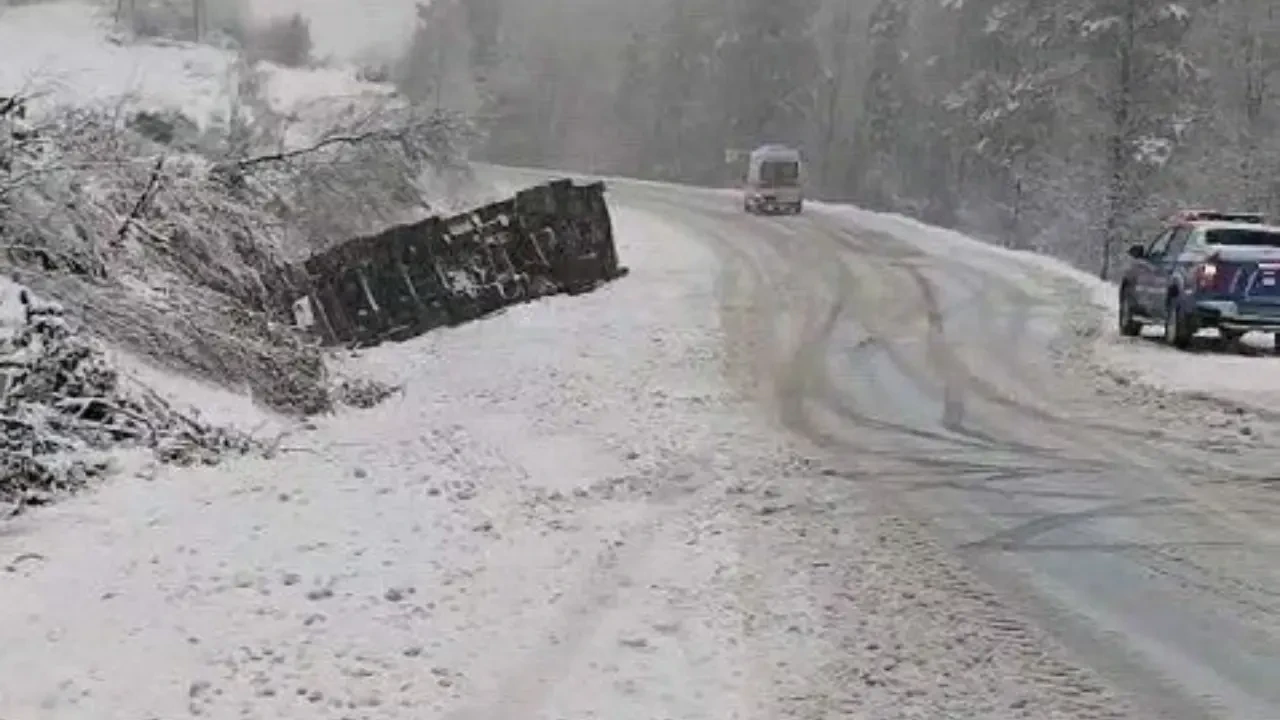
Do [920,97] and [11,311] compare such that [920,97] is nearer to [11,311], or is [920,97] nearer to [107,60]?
[107,60]

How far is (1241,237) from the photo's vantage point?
70.7 ft

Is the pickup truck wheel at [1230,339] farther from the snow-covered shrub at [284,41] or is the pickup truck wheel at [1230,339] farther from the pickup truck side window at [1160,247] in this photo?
the snow-covered shrub at [284,41]

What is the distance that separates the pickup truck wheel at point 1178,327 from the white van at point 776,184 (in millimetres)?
30082

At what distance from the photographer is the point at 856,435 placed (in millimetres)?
14664

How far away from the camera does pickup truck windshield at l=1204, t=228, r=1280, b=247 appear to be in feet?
70.4

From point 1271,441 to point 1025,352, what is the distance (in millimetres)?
7073

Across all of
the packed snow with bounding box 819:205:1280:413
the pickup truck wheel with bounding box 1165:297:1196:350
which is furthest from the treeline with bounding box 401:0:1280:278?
the pickup truck wheel with bounding box 1165:297:1196:350

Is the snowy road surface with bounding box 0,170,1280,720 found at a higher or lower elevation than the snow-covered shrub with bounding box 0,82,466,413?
lower

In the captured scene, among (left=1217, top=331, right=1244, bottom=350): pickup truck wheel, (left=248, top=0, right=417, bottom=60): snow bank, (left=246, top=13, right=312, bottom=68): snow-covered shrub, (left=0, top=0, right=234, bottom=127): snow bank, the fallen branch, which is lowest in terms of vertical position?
(left=1217, top=331, right=1244, bottom=350): pickup truck wheel

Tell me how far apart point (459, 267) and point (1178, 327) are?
9.51 m

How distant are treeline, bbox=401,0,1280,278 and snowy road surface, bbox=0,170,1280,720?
86.8 ft

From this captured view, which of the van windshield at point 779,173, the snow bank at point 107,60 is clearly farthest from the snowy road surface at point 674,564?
the van windshield at point 779,173

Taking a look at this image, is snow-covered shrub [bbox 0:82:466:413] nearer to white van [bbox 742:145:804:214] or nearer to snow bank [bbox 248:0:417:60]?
white van [bbox 742:145:804:214]

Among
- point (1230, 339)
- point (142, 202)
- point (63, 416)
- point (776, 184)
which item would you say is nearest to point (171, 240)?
point (142, 202)
